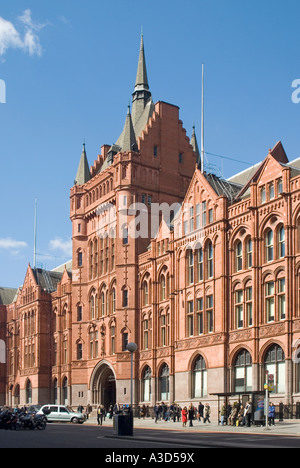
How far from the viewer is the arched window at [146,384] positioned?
217ft

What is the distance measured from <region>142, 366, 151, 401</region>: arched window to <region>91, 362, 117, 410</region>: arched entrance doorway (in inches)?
306

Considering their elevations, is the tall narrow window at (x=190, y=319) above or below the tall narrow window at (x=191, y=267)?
below

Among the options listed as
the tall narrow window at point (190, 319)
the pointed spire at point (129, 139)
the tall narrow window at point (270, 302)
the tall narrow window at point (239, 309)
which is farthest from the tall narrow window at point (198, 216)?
the pointed spire at point (129, 139)

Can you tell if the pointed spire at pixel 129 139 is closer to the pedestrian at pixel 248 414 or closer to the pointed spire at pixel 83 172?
the pointed spire at pixel 83 172

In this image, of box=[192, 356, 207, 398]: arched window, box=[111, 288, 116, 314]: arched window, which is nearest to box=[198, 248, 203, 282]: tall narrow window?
box=[192, 356, 207, 398]: arched window

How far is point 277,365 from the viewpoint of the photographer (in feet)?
159

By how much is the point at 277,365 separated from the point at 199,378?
10.8 metres

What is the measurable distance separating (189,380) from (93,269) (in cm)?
2387

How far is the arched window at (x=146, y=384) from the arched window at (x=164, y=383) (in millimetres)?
2277

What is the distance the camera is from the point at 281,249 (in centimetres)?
4962

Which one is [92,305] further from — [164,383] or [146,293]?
[164,383]
